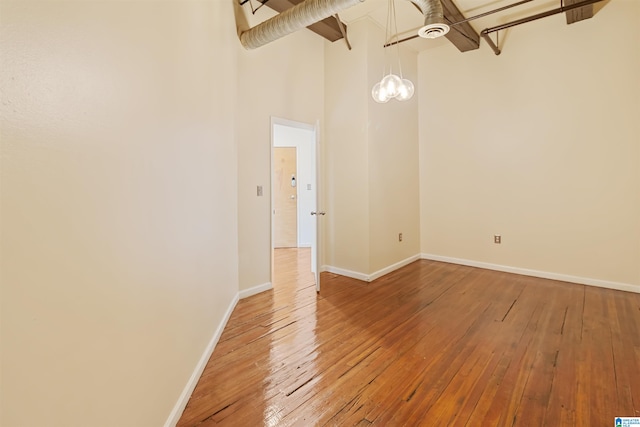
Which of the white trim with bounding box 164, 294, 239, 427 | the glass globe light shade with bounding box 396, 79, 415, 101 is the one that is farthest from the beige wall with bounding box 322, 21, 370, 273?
the white trim with bounding box 164, 294, 239, 427

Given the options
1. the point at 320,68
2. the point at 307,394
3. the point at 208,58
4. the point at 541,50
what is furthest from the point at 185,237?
the point at 541,50

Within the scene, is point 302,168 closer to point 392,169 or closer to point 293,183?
point 293,183

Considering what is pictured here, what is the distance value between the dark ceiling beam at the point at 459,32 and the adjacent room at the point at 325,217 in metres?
0.04

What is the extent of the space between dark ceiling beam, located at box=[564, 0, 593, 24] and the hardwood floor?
10.5 ft

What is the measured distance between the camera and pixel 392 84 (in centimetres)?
315

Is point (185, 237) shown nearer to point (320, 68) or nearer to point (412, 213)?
point (320, 68)

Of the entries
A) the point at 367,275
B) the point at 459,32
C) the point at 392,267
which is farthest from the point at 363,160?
the point at 459,32

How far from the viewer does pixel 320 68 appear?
445 centimetres

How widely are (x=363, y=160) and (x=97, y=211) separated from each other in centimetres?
345

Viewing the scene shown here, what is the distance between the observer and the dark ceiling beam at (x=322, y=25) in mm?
3457

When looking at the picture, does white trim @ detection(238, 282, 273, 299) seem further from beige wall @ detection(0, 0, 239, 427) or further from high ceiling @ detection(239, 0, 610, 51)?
high ceiling @ detection(239, 0, 610, 51)

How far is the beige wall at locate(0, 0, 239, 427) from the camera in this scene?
2.46ft

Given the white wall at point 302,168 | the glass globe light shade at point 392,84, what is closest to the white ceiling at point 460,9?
the glass globe light shade at point 392,84

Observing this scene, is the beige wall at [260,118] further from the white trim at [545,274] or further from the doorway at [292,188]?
the white trim at [545,274]
